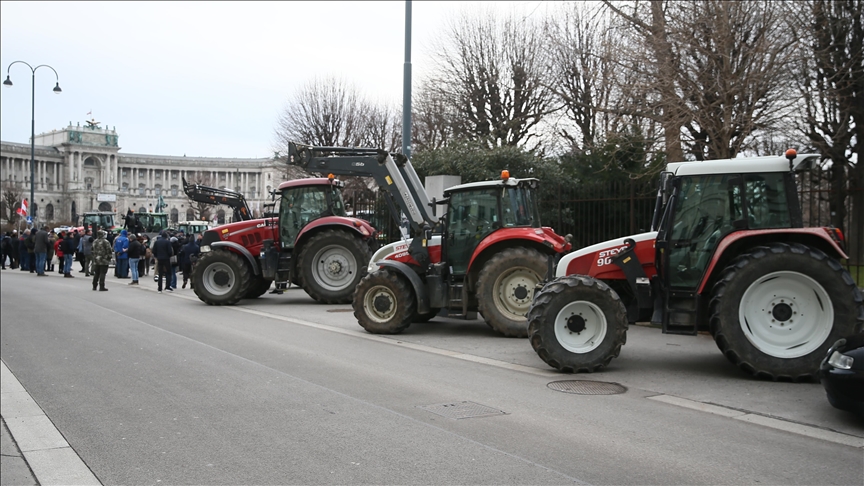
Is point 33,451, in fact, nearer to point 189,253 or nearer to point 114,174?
point 189,253

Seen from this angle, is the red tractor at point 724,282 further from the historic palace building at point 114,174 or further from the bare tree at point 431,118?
the historic palace building at point 114,174

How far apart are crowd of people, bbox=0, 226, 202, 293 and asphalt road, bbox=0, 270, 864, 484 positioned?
10350 millimetres

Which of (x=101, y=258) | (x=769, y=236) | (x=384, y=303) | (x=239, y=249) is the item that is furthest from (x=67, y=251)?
(x=769, y=236)

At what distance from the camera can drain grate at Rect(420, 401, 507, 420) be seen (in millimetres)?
7047

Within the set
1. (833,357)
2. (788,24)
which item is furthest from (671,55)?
(833,357)

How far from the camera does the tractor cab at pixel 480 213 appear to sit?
12.5 meters

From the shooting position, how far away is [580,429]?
6.55m

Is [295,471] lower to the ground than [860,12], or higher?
lower

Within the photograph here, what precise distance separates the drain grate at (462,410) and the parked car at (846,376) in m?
2.86

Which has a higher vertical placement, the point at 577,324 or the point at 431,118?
the point at 431,118

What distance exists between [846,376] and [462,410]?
3346 millimetres

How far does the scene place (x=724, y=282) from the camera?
334 inches

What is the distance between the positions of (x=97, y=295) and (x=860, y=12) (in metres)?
20.0

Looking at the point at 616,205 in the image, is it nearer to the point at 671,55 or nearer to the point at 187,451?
the point at 671,55
